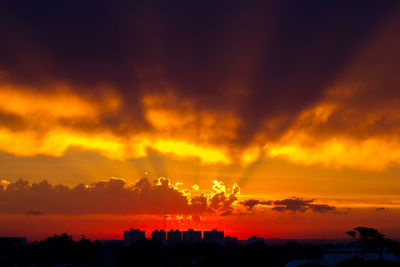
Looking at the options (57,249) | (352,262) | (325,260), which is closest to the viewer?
(352,262)

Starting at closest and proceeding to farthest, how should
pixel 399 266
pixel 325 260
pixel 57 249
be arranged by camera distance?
pixel 399 266 → pixel 325 260 → pixel 57 249

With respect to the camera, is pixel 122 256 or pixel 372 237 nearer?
pixel 372 237

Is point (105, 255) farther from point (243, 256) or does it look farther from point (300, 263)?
point (300, 263)

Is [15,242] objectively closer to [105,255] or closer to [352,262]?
[105,255]

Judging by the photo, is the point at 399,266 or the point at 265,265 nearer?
the point at 399,266

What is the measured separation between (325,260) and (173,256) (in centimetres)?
7217

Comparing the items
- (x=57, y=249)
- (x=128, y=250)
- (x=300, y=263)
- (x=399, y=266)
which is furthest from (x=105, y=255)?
(x=399, y=266)

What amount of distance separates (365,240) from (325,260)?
2689cm

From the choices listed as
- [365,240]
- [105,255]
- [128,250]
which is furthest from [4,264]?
[365,240]

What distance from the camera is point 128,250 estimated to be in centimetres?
18038

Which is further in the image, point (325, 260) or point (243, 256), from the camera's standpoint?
point (243, 256)

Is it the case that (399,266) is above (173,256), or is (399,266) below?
below

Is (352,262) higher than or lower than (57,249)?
lower

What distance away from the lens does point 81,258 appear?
178000mm
